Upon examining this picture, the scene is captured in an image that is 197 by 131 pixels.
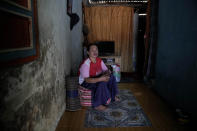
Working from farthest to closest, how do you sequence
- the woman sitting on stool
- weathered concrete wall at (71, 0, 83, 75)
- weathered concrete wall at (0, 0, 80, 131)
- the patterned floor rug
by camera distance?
1. weathered concrete wall at (71, 0, 83, 75)
2. the woman sitting on stool
3. the patterned floor rug
4. weathered concrete wall at (0, 0, 80, 131)

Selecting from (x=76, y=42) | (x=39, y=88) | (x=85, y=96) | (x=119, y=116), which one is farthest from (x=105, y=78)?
(x=76, y=42)

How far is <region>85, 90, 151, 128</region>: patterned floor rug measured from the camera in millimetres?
2082

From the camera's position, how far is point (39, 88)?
4.80ft

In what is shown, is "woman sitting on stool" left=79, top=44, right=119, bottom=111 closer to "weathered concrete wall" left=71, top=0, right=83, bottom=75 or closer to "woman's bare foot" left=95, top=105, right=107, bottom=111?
"woman's bare foot" left=95, top=105, right=107, bottom=111

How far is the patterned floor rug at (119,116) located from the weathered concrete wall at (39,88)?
0.49 m

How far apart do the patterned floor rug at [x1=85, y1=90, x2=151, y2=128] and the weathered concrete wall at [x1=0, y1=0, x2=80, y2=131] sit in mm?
486

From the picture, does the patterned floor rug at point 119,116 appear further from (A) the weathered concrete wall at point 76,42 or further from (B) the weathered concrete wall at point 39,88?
(A) the weathered concrete wall at point 76,42

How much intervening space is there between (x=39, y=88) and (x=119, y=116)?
4.32 feet

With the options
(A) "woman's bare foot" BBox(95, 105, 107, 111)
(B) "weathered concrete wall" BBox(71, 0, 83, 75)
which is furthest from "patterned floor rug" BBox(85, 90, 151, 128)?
(B) "weathered concrete wall" BBox(71, 0, 83, 75)

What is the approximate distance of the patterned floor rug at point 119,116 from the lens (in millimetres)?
2082

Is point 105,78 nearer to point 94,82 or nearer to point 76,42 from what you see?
point 94,82

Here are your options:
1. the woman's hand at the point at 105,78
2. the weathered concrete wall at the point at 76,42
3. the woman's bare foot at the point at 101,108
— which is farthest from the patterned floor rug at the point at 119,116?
the weathered concrete wall at the point at 76,42

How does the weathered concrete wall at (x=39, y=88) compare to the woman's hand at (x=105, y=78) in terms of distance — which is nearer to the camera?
the weathered concrete wall at (x=39, y=88)

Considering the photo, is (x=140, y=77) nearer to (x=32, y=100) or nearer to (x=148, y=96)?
(x=148, y=96)
